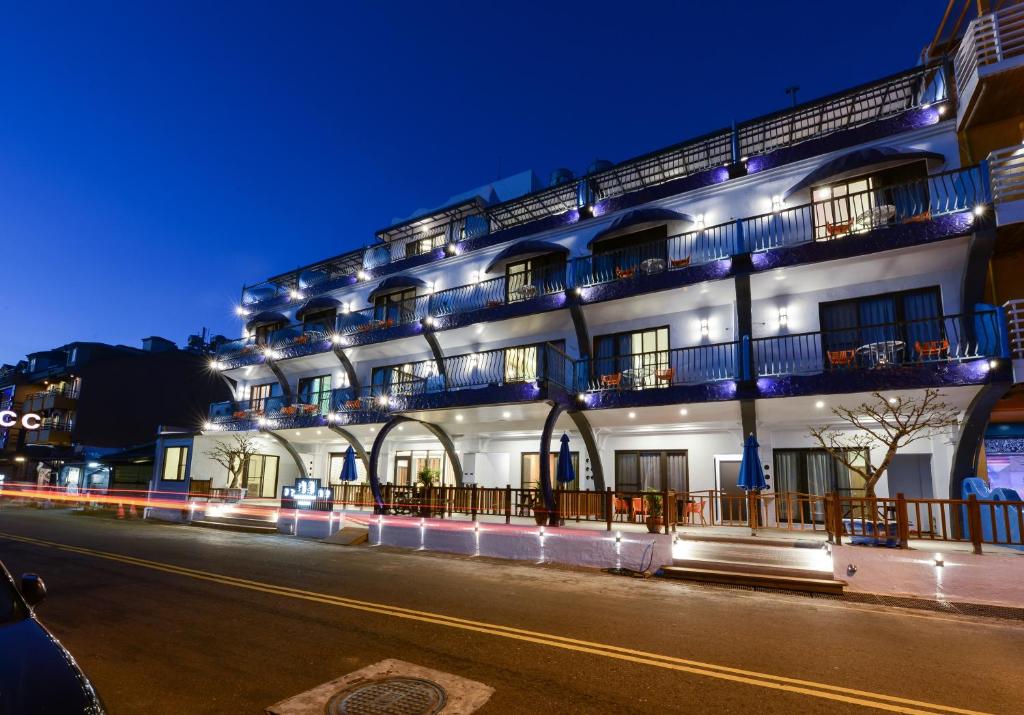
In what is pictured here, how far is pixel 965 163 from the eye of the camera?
13.2 meters

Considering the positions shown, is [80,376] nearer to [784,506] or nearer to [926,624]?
[784,506]

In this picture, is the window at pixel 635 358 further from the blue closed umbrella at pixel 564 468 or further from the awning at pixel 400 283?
the awning at pixel 400 283

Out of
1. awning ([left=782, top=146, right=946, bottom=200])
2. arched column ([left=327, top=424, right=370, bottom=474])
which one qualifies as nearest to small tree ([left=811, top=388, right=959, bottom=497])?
awning ([left=782, top=146, right=946, bottom=200])

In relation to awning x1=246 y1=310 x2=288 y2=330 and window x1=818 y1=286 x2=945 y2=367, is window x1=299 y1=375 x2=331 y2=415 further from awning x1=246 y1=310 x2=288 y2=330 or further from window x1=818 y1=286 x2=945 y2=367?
window x1=818 y1=286 x2=945 y2=367

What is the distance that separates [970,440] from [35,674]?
15.9m

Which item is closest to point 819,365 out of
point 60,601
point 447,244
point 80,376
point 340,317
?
point 447,244

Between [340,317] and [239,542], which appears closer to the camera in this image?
[239,542]

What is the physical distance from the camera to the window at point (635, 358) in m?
16.9

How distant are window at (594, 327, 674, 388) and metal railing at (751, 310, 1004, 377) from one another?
2.90m

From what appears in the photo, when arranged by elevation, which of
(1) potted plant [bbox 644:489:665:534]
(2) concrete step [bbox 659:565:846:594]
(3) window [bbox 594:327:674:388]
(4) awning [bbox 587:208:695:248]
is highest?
(4) awning [bbox 587:208:695:248]

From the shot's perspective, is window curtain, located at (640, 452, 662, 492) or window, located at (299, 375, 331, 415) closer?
window curtain, located at (640, 452, 662, 492)

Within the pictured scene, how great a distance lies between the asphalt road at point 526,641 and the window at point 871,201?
955 cm

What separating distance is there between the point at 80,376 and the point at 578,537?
47.5m

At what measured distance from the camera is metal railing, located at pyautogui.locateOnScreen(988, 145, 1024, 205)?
1175 cm
